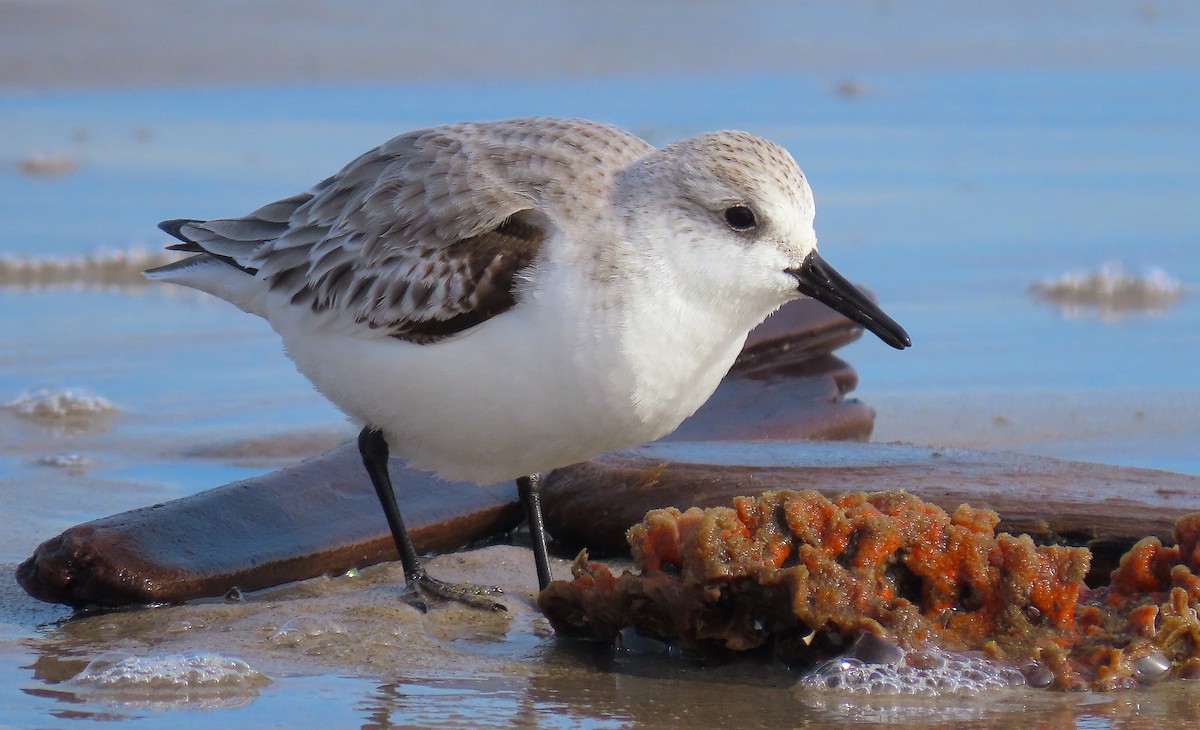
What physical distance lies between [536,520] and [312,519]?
2.30 ft

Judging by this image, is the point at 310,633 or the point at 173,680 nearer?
the point at 173,680

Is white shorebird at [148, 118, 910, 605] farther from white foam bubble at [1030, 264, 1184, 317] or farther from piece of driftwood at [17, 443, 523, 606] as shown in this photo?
white foam bubble at [1030, 264, 1184, 317]

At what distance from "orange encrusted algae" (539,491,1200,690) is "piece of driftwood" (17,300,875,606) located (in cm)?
105

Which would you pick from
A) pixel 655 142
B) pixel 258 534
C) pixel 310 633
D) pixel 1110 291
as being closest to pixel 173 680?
pixel 310 633

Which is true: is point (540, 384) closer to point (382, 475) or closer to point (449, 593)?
point (449, 593)

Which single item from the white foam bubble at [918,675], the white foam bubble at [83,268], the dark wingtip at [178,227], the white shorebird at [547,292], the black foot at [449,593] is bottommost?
the white foam bubble at [918,675]

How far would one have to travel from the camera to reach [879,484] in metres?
5.07

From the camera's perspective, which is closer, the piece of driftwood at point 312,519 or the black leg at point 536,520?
the piece of driftwood at point 312,519

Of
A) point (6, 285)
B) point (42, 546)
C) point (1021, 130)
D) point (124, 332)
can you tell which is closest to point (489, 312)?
point (42, 546)

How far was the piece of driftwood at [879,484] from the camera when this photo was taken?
187 inches

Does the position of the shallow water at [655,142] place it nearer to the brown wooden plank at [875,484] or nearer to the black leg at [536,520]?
the black leg at [536,520]

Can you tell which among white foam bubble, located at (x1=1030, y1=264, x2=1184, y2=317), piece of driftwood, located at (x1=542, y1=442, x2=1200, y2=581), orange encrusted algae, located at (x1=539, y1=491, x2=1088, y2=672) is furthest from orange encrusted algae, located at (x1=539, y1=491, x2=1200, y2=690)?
white foam bubble, located at (x1=1030, y1=264, x2=1184, y2=317)

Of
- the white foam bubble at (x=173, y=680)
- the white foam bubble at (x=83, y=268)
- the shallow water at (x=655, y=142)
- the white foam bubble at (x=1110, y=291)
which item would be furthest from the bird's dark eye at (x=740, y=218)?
the white foam bubble at (x=83, y=268)

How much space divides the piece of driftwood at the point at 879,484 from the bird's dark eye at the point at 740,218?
0.86m
